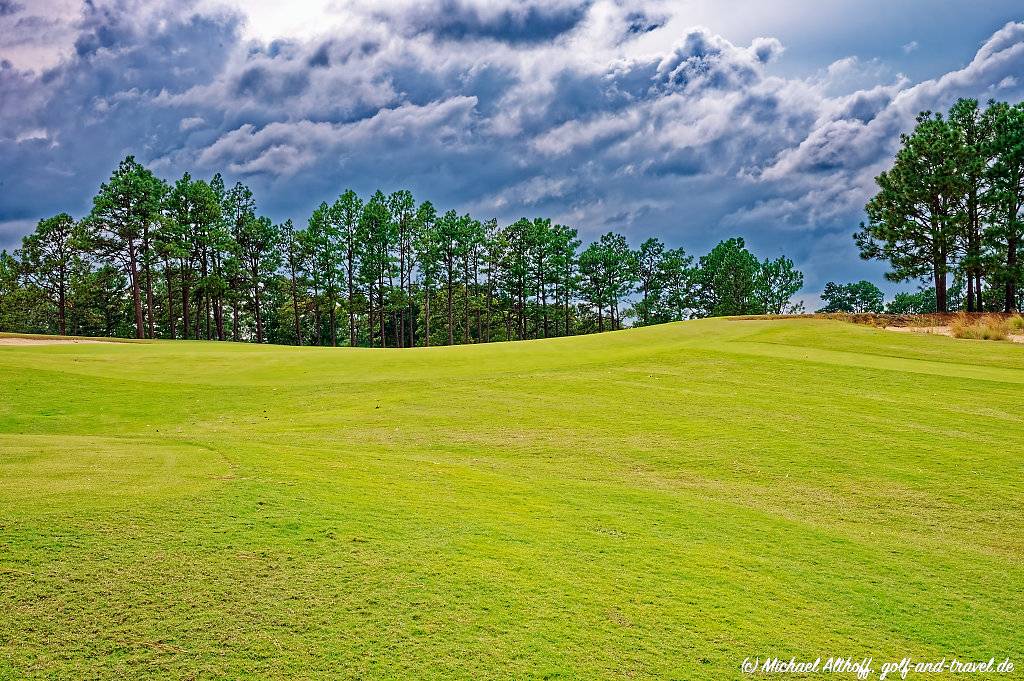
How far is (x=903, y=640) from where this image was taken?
514cm

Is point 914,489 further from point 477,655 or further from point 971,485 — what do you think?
point 477,655

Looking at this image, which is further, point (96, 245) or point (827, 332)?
point (96, 245)

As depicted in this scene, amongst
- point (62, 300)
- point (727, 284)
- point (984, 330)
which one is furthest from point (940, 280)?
point (62, 300)

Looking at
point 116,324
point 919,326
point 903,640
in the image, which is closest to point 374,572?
point 903,640

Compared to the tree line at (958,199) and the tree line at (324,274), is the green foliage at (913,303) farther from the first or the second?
the tree line at (958,199)

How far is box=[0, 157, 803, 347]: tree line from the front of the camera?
51.5 metres

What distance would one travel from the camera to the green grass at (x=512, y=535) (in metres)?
4.46

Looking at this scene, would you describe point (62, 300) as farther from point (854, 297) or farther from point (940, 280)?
point (854, 297)

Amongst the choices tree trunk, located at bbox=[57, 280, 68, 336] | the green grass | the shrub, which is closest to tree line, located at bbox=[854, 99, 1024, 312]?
the shrub

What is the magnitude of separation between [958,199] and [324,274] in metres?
48.6

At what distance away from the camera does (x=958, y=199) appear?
39.6 metres

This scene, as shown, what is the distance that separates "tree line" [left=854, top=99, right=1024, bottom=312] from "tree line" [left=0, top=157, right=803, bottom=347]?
116 feet

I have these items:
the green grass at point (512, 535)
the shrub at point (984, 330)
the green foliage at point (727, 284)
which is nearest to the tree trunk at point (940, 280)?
the shrub at point (984, 330)

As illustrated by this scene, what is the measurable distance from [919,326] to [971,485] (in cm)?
2384
